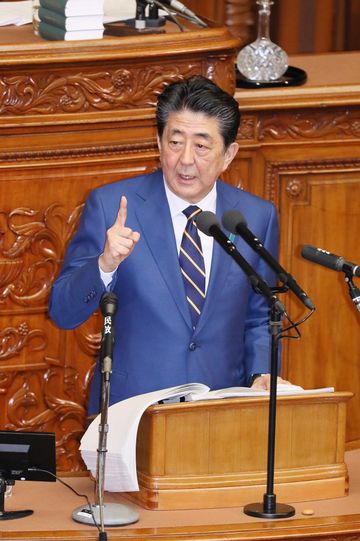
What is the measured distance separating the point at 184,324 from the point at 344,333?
161 centimetres

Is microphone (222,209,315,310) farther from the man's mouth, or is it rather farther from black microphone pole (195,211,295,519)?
the man's mouth

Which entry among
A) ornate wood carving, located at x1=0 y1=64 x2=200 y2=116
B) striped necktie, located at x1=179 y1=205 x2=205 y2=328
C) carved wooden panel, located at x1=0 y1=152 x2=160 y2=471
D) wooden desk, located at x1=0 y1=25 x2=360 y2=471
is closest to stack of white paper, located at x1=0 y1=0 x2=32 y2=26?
wooden desk, located at x1=0 y1=25 x2=360 y2=471

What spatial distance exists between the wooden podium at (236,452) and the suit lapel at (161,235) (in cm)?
63

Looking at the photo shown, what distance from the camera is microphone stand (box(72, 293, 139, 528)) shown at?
307 cm

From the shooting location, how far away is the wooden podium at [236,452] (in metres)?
3.33

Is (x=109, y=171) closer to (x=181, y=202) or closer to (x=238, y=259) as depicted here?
(x=181, y=202)

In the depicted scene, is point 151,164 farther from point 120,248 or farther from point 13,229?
point 120,248

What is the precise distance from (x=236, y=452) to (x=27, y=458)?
1.64ft

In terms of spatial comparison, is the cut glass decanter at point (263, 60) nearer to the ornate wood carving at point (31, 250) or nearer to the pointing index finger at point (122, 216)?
the ornate wood carving at point (31, 250)

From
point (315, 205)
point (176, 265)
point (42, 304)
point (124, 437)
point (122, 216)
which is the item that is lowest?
point (42, 304)

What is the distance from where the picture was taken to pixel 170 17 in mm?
5066

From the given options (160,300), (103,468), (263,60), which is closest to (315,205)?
(263,60)

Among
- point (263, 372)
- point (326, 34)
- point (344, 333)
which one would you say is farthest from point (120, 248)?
point (326, 34)

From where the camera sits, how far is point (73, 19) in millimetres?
4598
